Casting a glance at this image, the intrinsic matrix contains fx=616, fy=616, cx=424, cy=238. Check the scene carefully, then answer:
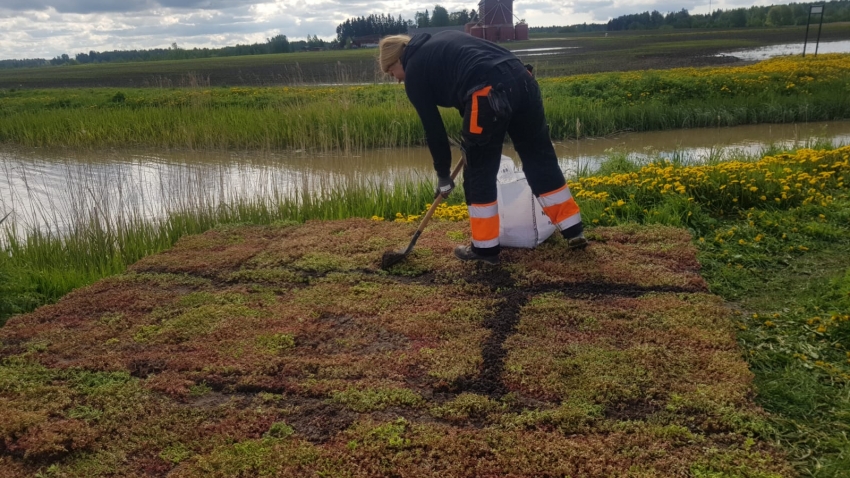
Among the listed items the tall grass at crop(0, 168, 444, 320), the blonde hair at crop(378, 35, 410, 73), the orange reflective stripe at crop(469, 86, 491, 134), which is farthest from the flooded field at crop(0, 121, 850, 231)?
the orange reflective stripe at crop(469, 86, 491, 134)

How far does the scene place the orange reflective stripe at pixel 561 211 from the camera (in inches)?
163

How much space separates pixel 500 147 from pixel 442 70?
607 mm

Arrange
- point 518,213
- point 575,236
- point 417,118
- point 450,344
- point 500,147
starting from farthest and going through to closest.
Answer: point 417,118
point 518,213
point 575,236
point 500,147
point 450,344

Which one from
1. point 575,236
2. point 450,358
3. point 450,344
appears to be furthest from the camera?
point 575,236

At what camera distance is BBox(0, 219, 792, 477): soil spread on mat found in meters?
2.26

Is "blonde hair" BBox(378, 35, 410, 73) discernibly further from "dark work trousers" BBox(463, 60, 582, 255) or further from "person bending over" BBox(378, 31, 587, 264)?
"dark work trousers" BBox(463, 60, 582, 255)

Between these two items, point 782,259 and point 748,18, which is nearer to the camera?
point 782,259

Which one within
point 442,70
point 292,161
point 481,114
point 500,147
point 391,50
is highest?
point 391,50

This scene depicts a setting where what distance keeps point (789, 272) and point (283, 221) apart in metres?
4.13

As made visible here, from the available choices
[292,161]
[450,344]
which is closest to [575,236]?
[450,344]

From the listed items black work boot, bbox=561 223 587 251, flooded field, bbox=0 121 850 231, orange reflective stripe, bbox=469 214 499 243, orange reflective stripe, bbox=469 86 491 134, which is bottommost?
flooded field, bbox=0 121 850 231

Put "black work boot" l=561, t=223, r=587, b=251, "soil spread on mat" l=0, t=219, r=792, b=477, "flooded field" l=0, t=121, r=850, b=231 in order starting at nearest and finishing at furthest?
"soil spread on mat" l=0, t=219, r=792, b=477 → "black work boot" l=561, t=223, r=587, b=251 → "flooded field" l=0, t=121, r=850, b=231

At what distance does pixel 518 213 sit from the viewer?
4.39 m

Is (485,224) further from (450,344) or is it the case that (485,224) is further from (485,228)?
(450,344)
